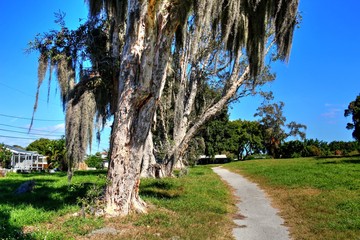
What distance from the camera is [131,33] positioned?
804cm

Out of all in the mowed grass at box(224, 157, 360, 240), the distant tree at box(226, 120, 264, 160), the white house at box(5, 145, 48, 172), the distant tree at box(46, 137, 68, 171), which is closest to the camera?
the mowed grass at box(224, 157, 360, 240)

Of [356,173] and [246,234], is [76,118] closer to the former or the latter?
[246,234]

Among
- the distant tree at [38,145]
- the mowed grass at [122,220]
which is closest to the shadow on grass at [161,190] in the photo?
the mowed grass at [122,220]

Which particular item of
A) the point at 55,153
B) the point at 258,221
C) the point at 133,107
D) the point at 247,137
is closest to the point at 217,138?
the point at 247,137

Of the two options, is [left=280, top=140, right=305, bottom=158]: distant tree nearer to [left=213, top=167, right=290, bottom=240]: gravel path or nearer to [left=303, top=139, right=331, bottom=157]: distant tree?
[left=303, top=139, right=331, bottom=157]: distant tree

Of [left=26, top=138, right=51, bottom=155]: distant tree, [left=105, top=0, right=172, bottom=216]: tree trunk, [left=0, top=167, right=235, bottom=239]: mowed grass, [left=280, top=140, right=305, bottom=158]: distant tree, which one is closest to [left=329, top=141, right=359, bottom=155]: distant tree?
[left=280, top=140, right=305, bottom=158]: distant tree

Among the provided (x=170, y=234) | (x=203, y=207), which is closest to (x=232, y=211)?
(x=203, y=207)

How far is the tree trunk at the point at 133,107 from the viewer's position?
25.9 ft

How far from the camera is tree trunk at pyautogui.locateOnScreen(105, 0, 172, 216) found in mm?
7887

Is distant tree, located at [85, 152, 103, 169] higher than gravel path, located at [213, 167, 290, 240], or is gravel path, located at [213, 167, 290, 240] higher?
distant tree, located at [85, 152, 103, 169]

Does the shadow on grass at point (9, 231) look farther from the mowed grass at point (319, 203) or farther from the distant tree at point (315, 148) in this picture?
the distant tree at point (315, 148)

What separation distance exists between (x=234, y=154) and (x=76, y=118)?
49.7 metres

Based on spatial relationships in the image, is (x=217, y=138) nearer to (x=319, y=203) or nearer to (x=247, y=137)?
(x=247, y=137)

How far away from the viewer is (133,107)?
7.98m
